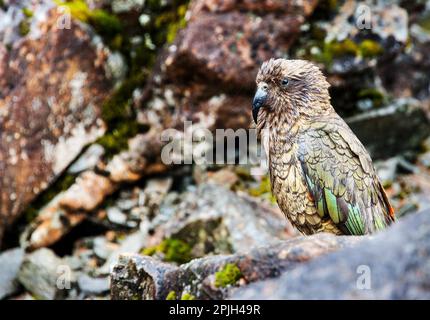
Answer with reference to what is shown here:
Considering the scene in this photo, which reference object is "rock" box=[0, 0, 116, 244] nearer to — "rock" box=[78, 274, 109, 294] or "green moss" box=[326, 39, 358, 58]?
"rock" box=[78, 274, 109, 294]

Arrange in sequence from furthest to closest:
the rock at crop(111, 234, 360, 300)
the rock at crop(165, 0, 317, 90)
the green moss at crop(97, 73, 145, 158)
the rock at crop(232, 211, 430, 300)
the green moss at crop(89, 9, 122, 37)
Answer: the green moss at crop(89, 9, 122, 37)
the green moss at crop(97, 73, 145, 158)
the rock at crop(165, 0, 317, 90)
the rock at crop(111, 234, 360, 300)
the rock at crop(232, 211, 430, 300)

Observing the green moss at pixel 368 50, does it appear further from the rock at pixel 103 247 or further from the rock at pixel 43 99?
the rock at pixel 103 247

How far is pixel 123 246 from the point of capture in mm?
8344

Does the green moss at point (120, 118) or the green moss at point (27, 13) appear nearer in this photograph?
the green moss at point (27, 13)

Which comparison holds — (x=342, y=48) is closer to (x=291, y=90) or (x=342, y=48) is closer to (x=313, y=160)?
(x=291, y=90)

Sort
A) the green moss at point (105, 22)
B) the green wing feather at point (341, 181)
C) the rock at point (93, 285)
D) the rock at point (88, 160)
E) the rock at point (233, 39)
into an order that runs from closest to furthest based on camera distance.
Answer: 1. the green wing feather at point (341, 181)
2. the rock at point (93, 285)
3. the rock at point (233, 39)
4. the rock at point (88, 160)
5. the green moss at point (105, 22)

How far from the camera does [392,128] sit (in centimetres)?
950

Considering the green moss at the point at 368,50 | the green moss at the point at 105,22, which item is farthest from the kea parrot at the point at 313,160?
the green moss at the point at 105,22

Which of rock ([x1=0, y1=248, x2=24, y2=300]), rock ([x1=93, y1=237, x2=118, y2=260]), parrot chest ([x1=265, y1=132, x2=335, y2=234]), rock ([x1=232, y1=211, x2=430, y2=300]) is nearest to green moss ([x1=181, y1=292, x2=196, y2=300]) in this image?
rock ([x1=232, y1=211, x2=430, y2=300])

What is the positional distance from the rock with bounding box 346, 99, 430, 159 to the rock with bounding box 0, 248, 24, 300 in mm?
5644

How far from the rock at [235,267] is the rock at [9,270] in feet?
13.3

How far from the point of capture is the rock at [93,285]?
7.49 metres

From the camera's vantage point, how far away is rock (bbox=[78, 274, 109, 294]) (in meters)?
7.49
